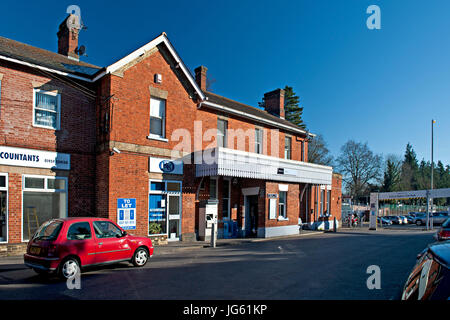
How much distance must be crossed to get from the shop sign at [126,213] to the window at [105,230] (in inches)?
154

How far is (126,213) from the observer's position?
13945 mm

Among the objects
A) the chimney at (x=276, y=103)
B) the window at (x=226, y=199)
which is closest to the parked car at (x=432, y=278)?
the window at (x=226, y=199)

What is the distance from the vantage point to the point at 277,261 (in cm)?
1121

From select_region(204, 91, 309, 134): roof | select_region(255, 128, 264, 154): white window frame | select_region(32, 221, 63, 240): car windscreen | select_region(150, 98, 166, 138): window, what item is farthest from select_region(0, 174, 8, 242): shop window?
select_region(255, 128, 264, 154): white window frame

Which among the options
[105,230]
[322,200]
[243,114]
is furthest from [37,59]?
[322,200]

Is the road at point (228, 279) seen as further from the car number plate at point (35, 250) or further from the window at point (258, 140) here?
the window at point (258, 140)

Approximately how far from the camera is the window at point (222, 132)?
19172 mm

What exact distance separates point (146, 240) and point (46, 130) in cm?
662

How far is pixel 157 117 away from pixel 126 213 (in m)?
4.82

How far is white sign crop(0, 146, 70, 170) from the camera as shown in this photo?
12.1 m

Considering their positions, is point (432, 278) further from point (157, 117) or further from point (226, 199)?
point (226, 199)

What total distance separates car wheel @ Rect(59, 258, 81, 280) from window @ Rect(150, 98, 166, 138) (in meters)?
8.11

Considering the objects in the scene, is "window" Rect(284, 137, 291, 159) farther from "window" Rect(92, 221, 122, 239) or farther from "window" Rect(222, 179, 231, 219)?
"window" Rect(92, 221, 122, 239)
